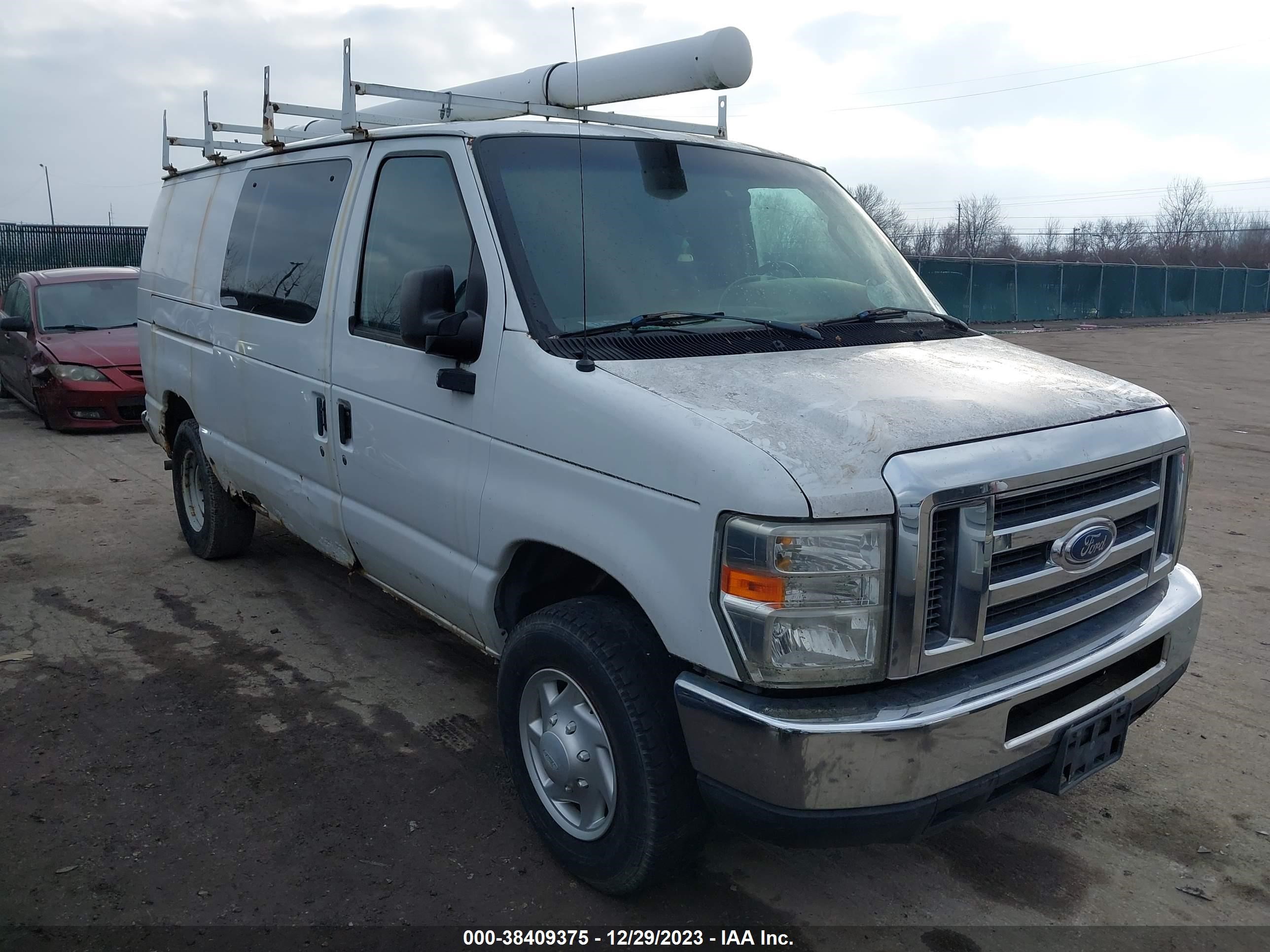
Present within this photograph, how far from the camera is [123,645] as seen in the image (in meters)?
4.93

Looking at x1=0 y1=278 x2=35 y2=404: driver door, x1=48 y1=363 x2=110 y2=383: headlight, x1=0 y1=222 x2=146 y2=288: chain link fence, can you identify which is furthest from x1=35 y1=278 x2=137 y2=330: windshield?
x1=0 y1=222 x2=146 y2=288: chain link fence

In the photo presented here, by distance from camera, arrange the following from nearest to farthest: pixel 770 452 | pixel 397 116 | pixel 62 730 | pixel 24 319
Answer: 1. pixel 770 452
2. pixel 62 730
3. pixel 397 116
4. pixel 24 319

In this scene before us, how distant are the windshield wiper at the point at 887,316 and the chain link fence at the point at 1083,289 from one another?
2109cm

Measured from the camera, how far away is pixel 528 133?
3572mm

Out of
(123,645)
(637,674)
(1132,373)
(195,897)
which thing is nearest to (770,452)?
(637,674)

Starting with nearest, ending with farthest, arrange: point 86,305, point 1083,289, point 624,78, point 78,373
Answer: point 624,78 < point 78,373 < point 86,305 < point 1083,289

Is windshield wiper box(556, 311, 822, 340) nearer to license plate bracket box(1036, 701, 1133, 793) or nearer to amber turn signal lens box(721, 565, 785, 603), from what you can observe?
amber turn signal lens box(721, 565, 785, 603)

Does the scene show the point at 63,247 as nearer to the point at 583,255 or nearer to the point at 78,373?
the point at 78,373

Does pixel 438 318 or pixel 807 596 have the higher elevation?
pixel 438 318

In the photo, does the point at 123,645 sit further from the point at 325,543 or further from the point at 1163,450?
the point at 1163,450

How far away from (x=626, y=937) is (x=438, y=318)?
1907 millimetres

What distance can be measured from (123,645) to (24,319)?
715 cm

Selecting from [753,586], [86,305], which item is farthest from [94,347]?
[753,586]

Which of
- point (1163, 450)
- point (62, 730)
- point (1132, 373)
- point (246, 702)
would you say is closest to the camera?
point (1163, 450)
